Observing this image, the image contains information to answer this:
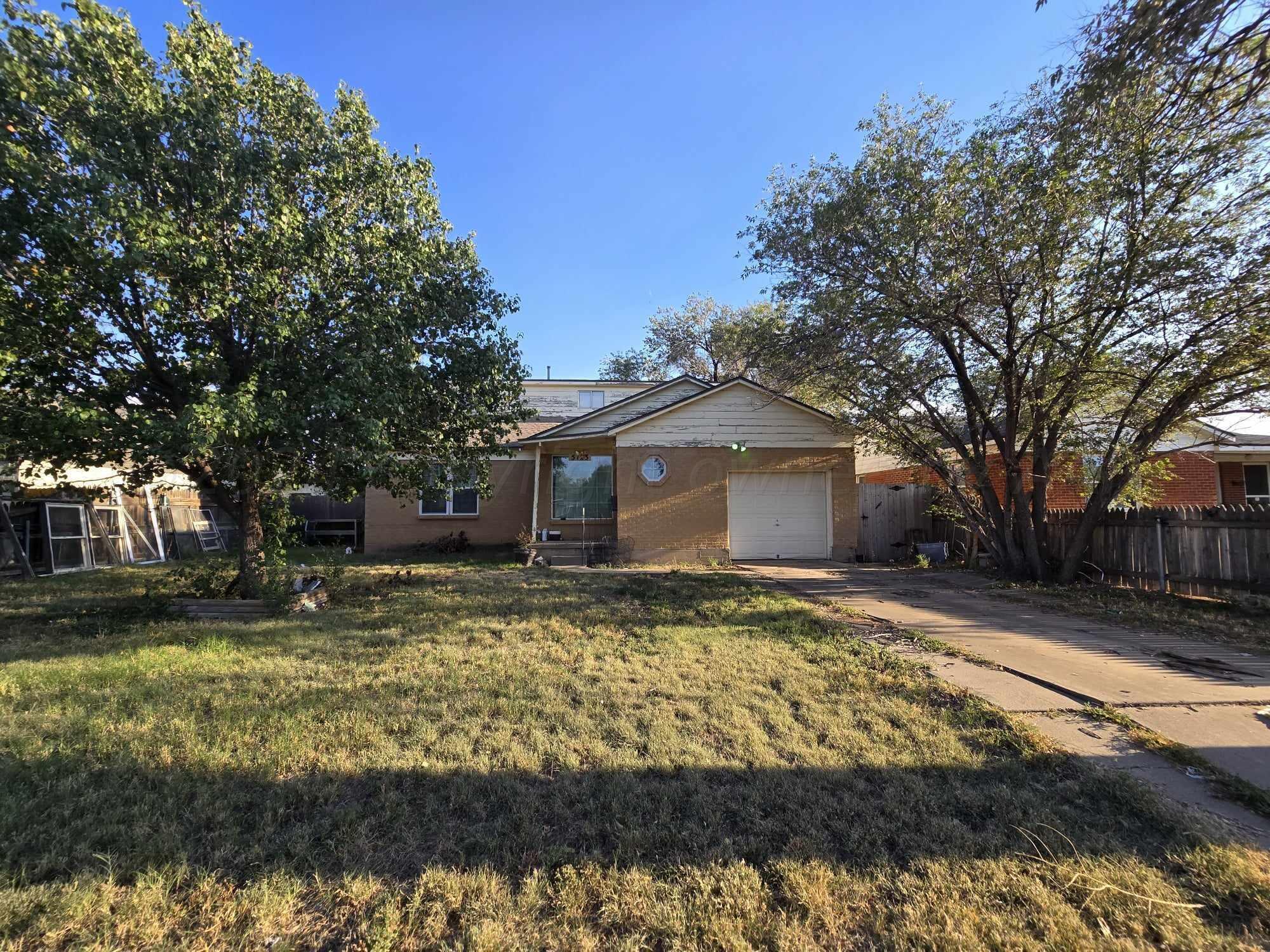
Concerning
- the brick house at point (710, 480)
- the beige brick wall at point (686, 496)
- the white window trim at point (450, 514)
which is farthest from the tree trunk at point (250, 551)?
the white window trim at point (450, 514)

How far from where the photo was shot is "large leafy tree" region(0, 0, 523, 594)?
5.70 m

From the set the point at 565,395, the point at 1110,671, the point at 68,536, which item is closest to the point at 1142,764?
the point at 1110,671

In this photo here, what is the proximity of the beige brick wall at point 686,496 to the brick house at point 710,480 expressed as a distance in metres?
0.02

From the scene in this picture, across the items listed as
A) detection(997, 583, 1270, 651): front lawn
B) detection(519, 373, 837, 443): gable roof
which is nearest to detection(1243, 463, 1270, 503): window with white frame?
detection(997, 583, 1270, 651): front lawn

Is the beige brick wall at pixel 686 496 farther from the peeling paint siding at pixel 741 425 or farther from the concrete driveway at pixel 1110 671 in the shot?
the concrete driveway at pixel 1110 671

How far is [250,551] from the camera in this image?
Answer: 26.2 feet

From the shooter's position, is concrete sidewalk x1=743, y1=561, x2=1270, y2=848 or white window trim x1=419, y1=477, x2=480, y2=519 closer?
concrete sidewalk x1=743, y1=561, x2=1270, y2=848

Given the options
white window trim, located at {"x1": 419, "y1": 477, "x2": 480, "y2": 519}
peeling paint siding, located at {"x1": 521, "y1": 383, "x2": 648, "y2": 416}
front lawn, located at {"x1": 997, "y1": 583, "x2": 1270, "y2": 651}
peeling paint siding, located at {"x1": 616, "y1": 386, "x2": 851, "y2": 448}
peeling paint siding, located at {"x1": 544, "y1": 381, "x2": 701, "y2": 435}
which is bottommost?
front lawn, located at {"x1": 997, "y1": 583, "x2": 1270, "y2": 651}

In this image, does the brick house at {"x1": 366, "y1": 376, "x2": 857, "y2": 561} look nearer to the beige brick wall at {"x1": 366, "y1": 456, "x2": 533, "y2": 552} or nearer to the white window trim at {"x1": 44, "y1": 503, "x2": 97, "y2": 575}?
the beige brick wall at {"x1": 366, "y1": 456, "x2": 533, "y2": 552}

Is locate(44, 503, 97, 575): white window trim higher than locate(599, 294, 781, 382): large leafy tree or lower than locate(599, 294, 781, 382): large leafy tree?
lower

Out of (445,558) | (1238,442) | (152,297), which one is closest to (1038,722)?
(152,297)

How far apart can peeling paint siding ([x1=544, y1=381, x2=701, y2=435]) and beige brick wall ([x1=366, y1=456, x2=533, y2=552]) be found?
2485 mm

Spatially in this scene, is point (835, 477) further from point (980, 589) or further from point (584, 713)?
point (584, 713)

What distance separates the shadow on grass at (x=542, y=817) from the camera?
276 centimetres
